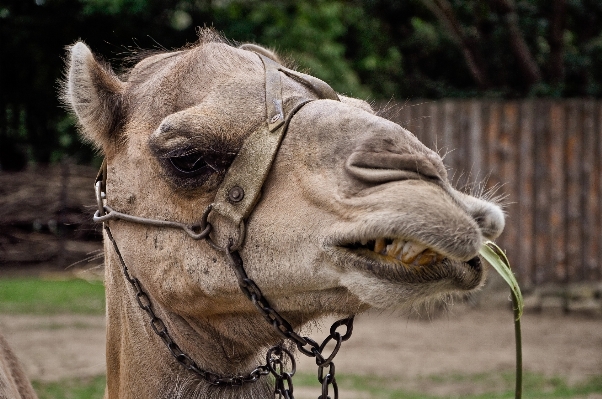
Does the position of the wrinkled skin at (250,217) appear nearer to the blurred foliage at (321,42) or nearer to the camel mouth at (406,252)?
the camel mouth at (406,252)

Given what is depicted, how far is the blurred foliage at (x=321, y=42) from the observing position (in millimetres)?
13195

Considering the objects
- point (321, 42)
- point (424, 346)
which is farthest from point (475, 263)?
point (321, 42)

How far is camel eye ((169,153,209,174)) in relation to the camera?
9.14ft

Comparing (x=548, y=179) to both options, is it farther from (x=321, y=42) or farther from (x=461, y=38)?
(x=321, y=42)

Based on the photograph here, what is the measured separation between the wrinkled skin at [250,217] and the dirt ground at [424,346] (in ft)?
15.3

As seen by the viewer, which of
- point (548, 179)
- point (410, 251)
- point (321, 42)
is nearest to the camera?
point (410, 251)

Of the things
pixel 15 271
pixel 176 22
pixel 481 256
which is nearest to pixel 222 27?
pixel 176 22

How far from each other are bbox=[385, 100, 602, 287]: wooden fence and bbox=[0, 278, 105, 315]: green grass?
6.07 m

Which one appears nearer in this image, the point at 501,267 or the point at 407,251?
the point at 407,251

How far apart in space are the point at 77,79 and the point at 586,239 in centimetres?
1036

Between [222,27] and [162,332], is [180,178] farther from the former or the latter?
[222,27]

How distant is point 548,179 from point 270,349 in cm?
984

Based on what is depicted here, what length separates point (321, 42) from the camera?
1811cm

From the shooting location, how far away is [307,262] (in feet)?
8.30
